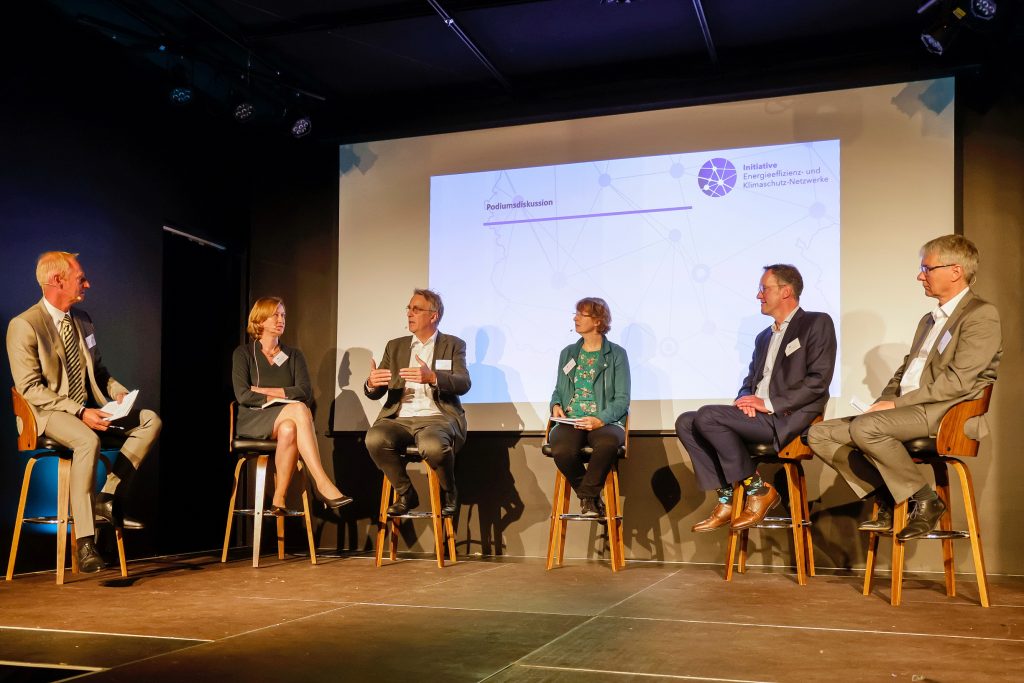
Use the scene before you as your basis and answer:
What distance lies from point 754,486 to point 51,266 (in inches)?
131

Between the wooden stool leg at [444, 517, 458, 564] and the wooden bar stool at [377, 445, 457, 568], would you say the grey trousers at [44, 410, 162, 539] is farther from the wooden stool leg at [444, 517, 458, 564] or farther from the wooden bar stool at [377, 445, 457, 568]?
the wooden stool leg at [444, 517, 458, 564]

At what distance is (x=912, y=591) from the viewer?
3.94 m

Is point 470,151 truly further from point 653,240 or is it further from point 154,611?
point 154,611

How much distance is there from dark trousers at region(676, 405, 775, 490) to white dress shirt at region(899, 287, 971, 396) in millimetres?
601

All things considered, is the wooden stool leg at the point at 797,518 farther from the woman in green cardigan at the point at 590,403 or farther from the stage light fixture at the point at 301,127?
the stage light fixture at the point at 301,127

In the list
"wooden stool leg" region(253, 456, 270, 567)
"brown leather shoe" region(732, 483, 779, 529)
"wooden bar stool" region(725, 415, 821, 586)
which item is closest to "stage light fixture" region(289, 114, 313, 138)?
"wooden stool leg" region(253, 456, 270, 567)

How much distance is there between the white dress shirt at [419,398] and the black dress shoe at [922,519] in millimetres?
2445

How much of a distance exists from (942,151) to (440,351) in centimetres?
285

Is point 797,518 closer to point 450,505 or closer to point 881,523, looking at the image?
point 881,523

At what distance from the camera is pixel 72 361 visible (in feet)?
14.2

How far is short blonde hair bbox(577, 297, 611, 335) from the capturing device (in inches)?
197

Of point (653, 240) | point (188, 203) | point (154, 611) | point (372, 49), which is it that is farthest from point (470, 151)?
point (154, 611)

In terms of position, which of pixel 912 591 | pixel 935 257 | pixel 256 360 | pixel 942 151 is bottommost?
pixel 912 591

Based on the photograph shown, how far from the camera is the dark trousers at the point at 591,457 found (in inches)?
180
